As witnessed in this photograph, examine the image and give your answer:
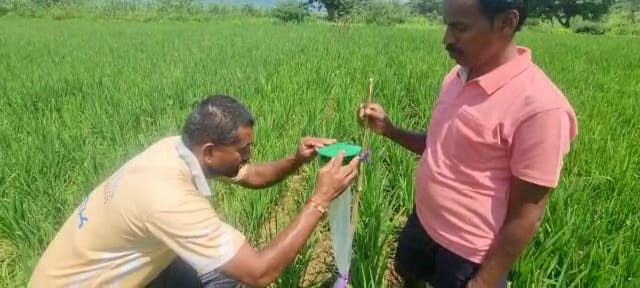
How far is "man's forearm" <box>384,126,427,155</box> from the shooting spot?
164cm

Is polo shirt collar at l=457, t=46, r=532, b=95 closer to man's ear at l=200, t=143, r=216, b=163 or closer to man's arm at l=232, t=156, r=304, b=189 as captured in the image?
man's ear at l=200, t=143, r=216, b=163

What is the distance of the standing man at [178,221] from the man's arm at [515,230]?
42cm

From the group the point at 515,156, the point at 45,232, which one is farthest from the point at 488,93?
the point at 45,232

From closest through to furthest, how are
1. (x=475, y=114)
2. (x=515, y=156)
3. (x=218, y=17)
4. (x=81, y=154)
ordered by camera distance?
(x=515, y=156) < (x=475, y=114) < (x=81, y=154) < (x=218, y=17)

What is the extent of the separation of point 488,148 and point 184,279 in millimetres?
1027

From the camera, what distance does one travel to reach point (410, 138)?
5.45 feet

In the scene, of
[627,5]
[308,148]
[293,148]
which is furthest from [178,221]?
[627,5]

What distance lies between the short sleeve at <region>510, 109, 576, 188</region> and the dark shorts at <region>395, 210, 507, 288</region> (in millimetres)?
351

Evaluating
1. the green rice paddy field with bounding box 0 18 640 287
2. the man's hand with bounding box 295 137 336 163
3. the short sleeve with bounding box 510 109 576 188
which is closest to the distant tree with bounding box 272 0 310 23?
the green rice paddy field with bounding box 0 18 640 287

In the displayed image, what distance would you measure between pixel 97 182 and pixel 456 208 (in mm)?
1819

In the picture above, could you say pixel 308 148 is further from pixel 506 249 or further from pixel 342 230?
pixel 506 249

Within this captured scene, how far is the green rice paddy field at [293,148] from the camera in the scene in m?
1.81

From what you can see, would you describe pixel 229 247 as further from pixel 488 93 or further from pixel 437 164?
pixel 488 93

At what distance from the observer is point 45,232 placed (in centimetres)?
A: 198
